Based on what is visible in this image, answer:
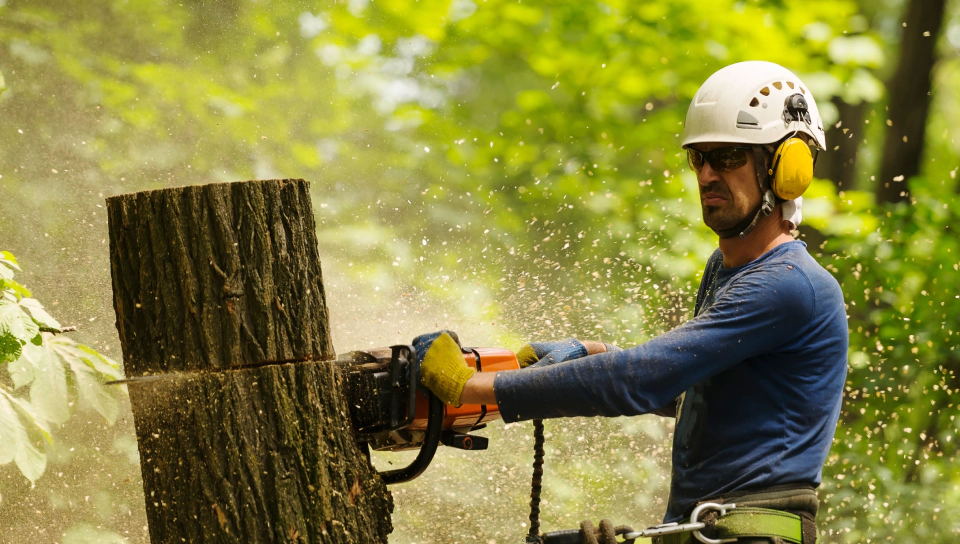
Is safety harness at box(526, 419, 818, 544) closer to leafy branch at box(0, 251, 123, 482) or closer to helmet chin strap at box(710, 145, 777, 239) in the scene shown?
helmet chin strap at box(710, 145, 777, 239)

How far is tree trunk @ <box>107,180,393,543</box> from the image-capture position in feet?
5.63

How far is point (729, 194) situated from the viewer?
2146 mm

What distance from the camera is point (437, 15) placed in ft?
20.8

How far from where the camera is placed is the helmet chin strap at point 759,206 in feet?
6.88

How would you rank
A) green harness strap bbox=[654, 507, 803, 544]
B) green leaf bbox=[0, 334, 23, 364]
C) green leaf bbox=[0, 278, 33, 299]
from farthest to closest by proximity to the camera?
green leaf bbox=[0, 278, 33, 299] < green leaf bbox=[0, 334, 23, 364] < green harness strap bbox=[654, 507, 803, 544]

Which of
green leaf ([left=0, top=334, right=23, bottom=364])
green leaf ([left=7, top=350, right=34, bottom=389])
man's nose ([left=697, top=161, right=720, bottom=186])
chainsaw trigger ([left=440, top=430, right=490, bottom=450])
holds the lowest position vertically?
chainsaw trigger ([left=440, top=430, right=490, bottom=450])

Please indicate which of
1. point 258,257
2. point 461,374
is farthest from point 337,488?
point 258,257

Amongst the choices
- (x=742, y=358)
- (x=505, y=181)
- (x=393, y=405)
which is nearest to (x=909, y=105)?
(x=505, y=181)

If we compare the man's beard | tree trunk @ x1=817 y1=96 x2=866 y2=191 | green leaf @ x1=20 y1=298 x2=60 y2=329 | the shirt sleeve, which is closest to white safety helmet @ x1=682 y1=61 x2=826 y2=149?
the man's beard

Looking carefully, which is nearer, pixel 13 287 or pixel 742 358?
pixel 742 358

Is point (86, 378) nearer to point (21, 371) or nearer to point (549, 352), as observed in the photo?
point (21, 371)

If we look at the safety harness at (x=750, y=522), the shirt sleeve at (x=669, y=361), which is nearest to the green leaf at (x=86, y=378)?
the shirt sleeve at (x=669, y=361)

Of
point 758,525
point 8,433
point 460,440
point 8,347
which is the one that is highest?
point 8,347

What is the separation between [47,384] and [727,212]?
2.78 meters
